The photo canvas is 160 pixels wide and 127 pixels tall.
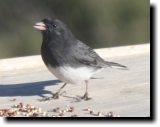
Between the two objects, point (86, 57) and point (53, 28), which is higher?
point (53, 28)

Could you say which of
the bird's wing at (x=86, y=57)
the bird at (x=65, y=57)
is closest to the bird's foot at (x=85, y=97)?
the bird at (x=65, y=57)

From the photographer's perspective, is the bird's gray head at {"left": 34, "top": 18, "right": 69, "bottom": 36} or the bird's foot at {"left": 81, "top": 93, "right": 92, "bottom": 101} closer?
the bird's foot at {"left": 81, "top": 93, "right": 92, "bottom": 101}

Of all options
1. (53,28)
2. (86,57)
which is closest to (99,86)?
(86,57)

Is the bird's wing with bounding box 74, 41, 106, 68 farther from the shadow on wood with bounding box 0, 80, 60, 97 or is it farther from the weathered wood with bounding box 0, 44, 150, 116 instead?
the shadow on wood with bounding box 0, 80, 60, 97

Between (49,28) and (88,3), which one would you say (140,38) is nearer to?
(88,3)

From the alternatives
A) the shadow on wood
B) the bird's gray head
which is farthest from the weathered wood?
the bird's gray head

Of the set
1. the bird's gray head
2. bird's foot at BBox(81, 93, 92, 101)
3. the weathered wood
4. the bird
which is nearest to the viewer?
the weathered wood

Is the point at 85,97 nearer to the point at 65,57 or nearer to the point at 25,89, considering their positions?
the point at 65,57

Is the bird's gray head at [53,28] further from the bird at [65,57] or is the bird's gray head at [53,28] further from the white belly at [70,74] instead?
the white belly at [70,74]
